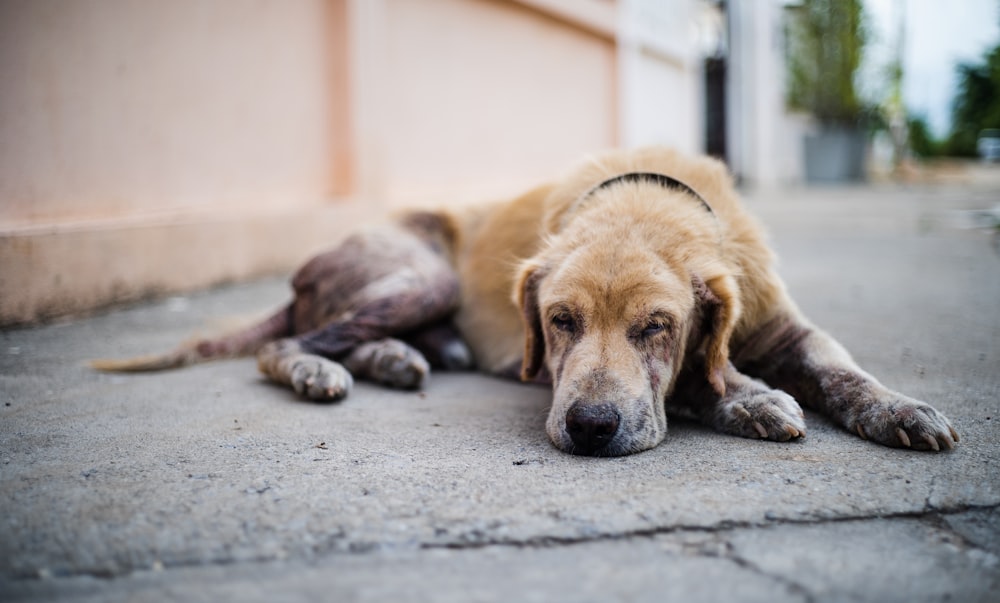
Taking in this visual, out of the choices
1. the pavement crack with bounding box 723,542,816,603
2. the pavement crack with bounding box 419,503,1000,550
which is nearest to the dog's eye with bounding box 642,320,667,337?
the pavement crack with bounding box 419,503,1000,550

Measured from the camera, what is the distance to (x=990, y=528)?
207 cm

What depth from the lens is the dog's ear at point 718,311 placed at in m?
3.02

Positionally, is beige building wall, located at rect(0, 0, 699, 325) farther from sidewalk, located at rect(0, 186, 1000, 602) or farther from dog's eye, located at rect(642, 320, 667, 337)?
dog's eye, located at rect(642, 320, 667, 337)

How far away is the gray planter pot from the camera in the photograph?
65.6 feet

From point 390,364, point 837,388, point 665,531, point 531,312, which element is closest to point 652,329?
point 531,312

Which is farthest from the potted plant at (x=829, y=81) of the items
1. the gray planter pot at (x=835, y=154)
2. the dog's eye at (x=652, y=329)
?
the dog's eye at (x=652, y=329)

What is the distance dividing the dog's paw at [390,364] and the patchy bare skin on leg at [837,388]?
4.47ft

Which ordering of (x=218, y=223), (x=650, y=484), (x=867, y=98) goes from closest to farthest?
(x=650, y=484), (x=218, y=223), (x=867, y=98)

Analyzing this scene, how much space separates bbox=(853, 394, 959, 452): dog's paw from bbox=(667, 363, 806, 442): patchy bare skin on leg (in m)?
0.21

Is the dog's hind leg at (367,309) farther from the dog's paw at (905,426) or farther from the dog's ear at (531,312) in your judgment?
the dog's paw at (905,426)

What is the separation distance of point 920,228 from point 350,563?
961 centimetres

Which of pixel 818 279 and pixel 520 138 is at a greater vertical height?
pixel 520 138

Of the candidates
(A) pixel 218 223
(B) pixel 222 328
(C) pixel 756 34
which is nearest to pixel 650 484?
(B) pixel 222 328

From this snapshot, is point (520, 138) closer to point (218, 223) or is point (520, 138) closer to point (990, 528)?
point (218, 223)
